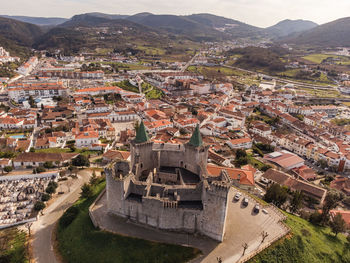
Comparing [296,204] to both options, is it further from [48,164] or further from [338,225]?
[48,164]

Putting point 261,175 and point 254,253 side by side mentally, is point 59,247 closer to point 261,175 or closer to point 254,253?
point 254,253

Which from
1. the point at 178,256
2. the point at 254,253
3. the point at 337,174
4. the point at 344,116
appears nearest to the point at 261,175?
the point at 337,174

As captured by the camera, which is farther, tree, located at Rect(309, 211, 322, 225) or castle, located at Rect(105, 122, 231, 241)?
tree, located at Rect(309, 211, 322, 225)

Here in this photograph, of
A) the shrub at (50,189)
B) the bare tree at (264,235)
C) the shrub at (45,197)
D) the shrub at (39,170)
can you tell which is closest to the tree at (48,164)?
the shrub at (39,170)

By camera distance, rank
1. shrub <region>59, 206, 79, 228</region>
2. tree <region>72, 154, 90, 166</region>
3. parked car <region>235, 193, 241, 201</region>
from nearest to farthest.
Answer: shrub <region>59, 206, 79, 228</region>, parked car <region>235, 193, 241, 201</region>, tree <region>72, 154, 90, 166</region>

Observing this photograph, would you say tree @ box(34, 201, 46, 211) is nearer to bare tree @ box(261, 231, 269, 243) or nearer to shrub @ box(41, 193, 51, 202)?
shrub @ box(41, 193, 51, 202)

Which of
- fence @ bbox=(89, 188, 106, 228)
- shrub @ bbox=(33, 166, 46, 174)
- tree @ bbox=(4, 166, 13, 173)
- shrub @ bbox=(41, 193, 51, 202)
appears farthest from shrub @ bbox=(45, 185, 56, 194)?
tree @ bbox=(4, 166, 13, 173)

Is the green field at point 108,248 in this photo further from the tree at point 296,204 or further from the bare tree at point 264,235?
the tree at point 296,204
